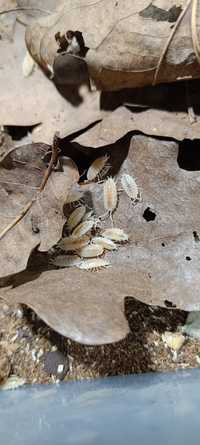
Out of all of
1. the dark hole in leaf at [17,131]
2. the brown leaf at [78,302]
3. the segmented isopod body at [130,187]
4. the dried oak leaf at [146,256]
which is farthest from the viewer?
the dark hole in leaf at [17,131]

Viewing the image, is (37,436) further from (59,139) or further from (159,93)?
(159,93)

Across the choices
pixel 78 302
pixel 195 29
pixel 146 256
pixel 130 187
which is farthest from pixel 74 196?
pixel 195 29

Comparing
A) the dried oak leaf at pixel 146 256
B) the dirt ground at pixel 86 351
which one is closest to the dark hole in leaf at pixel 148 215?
the dried oak leaf at pixel 146 256

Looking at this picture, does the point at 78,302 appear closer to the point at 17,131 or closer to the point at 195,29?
the point at 17,131

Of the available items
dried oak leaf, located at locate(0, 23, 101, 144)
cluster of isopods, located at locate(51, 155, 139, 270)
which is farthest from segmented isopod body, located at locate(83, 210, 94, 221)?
dried oak leaf, located at locate(0, 23, 101, 144)

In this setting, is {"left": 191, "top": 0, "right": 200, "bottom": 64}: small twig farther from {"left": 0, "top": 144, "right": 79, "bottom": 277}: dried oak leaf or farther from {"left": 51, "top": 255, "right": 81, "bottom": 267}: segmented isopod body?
{"left": 51, "top": 255, "right": 81, "bottom": 267}: segmented isopod body

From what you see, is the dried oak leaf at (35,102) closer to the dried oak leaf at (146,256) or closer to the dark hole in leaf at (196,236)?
the dried oak leaf at (146,256)
